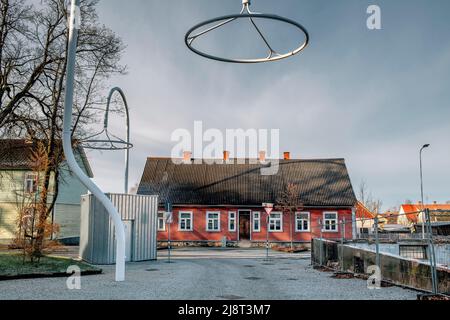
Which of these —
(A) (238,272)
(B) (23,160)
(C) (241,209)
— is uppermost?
(B) (23,160)

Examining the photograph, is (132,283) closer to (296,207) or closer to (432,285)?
(432,285)

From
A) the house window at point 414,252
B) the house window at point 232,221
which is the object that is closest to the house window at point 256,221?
the house window at point 232,221

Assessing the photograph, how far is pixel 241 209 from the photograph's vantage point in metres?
38.4

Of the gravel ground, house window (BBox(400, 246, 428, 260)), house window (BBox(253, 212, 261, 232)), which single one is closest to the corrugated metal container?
the gravel ground

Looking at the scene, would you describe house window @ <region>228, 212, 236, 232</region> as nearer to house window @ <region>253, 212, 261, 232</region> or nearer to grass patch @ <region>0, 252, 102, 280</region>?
house window @ <region>253, 212, 261, 232</region>

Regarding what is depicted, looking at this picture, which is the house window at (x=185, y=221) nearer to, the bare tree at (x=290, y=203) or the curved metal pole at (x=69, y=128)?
the bare tree at (x=290, y=203)

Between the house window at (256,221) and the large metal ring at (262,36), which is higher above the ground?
the large metal ring at (262,36)

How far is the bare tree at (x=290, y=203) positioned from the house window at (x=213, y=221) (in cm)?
540

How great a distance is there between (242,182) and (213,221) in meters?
5.15

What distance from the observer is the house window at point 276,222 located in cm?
3772

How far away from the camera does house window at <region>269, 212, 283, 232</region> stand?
37.7 metres

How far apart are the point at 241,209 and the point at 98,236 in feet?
64.7

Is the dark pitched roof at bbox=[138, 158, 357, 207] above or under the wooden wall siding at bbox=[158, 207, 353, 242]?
above

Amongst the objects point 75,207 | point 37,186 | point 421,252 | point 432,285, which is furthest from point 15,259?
point 75,207
